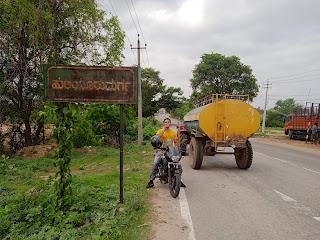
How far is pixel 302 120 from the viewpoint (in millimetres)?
34625

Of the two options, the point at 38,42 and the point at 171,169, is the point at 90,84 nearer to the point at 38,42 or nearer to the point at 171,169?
the point at 171,169

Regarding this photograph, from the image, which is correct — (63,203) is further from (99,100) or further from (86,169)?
(86,169)

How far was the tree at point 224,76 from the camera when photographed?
5775 cm

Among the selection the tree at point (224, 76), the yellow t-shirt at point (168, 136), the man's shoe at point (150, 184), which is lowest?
the man's shoe at point (150, 184)

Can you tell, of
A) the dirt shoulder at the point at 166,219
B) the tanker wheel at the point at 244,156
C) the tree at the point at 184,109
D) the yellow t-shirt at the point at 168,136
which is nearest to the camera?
the dirt shoulder at the point at 166,219

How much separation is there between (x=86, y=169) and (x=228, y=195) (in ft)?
21.8

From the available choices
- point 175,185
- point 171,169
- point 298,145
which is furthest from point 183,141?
point 298,145

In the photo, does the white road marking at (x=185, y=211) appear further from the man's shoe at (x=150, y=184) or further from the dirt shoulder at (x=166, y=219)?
the man's shoe at (x=150, y=184)

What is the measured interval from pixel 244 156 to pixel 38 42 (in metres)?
10.5

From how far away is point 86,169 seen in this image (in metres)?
14.4

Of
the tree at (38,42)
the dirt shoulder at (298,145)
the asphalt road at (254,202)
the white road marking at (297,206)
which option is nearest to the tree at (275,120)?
the dirt shoulder at (298,145)

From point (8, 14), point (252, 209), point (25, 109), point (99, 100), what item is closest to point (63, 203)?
point (99, 100)

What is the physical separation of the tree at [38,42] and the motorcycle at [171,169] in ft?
32.6

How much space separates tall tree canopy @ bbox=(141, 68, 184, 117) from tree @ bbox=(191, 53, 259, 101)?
7842 millimetres
